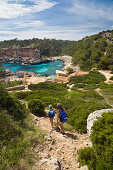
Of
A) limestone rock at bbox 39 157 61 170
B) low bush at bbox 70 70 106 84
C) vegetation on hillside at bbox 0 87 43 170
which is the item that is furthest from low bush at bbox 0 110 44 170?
low bush at bbox 70 70 106 84

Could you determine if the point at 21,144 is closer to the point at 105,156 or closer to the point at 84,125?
the point at 105,156

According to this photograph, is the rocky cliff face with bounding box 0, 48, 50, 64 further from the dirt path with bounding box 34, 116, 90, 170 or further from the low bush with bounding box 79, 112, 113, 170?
the low bush with bounding box 79, 112, 113, 170

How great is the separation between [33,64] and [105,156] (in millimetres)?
76861

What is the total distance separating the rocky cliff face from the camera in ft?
278

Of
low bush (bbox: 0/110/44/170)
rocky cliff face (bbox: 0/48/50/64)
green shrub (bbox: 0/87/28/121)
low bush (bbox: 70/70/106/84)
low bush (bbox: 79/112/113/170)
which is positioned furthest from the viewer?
rocky cliff face (bbox: 0/48/50/64)

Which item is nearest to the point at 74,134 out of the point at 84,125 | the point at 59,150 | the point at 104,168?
the point at 84,125

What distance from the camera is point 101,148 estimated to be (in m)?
3.89

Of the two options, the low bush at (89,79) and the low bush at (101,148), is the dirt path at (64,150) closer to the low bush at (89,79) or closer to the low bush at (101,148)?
the low bush at (101,148)

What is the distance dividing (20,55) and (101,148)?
93.3 metres

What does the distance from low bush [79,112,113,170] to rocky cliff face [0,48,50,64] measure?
8020 cm

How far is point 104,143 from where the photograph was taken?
12.7 feet

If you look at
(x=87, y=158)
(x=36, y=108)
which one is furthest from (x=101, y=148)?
(x=36, y=108)

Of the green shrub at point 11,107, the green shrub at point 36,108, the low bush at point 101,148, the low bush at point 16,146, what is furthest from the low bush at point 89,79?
the low bush at point 16,146

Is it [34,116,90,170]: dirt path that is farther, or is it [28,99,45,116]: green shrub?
[28,99,45,116]: green shrub
